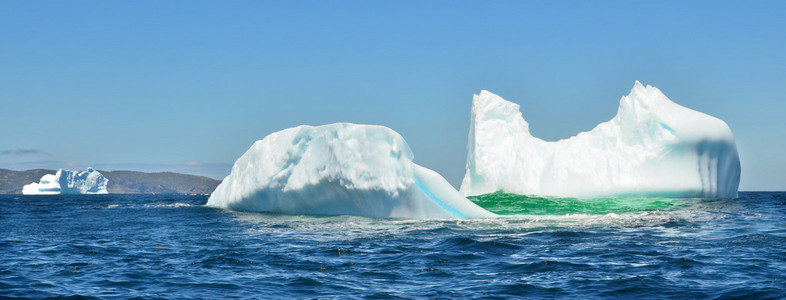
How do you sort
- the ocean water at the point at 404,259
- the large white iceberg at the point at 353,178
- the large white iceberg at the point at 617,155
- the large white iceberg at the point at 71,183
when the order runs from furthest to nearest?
the large white iceberg at the point at 71,183 → the large white iceberg at the point at 617,155 → the large white iceberg at the point at 353,178 → the ocean water at the point at 404,259

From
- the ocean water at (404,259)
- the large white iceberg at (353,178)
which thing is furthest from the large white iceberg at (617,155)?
the large white iceberg at (353,178)

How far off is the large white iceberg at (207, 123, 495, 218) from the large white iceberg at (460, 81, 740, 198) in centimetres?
1646

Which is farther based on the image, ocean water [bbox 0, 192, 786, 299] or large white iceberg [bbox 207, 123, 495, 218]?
large white iceberg [bbox 207, 123, 495, 218]

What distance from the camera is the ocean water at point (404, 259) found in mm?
8945

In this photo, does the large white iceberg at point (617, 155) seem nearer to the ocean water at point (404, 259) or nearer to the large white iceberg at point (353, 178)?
the ocean water at point (404, 259)

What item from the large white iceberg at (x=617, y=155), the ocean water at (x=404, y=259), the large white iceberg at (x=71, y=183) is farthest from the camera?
the large white iceberg at (x=71, y=183)

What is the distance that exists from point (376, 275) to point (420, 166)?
1253 centimetres

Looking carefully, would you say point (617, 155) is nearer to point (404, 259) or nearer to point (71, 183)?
point (404, 259)

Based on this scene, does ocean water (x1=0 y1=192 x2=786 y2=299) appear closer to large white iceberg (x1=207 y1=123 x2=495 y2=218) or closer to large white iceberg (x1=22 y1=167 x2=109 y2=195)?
large white iceberg (x1=207 y1=123 x2=495 y2=218)

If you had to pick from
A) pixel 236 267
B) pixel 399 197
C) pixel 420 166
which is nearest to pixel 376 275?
pixel 236 267

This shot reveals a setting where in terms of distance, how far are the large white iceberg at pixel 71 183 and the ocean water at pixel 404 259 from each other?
82380 mm

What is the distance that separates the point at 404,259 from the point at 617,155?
26.8m

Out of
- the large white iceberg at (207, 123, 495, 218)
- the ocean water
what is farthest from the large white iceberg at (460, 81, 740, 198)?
the large white iceberg at (207, 123, 495, 218)

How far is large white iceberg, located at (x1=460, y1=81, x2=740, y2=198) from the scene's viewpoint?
33.7 m
